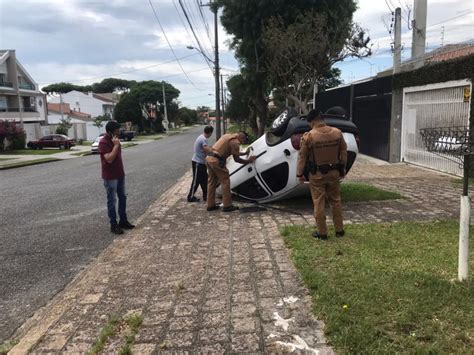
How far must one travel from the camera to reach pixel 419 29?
15977 millimetres

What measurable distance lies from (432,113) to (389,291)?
1079 cm

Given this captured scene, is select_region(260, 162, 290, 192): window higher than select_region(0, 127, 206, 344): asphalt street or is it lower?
higher

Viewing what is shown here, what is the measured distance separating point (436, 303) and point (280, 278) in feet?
4.74

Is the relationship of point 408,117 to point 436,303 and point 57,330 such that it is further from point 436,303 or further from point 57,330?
point 57,330

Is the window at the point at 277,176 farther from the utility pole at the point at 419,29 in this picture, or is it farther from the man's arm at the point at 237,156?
the utility pole at the point at 419,29

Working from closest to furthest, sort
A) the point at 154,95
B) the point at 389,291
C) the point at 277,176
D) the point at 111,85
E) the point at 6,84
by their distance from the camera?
1. the point at 389,291
2. the point at 277,176
3. the point at 6,84
4. the point at 154,95
5. the point at 111,85

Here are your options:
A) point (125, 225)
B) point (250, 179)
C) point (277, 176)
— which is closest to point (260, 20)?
point (250, 179)

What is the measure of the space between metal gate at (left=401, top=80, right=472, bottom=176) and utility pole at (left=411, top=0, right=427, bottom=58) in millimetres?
2026

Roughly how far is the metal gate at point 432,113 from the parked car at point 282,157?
3.98 m

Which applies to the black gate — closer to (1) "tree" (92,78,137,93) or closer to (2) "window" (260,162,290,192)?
(2) "window" (260,162,290,192)

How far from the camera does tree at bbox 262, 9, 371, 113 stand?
59.2 ft

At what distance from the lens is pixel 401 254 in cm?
491

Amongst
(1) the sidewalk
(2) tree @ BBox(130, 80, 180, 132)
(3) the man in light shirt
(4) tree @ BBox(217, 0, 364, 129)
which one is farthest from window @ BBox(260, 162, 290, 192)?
(2) tree @ BBox(130, 80, 180, 132)

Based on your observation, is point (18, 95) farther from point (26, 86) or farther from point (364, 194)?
point (364, 194)
